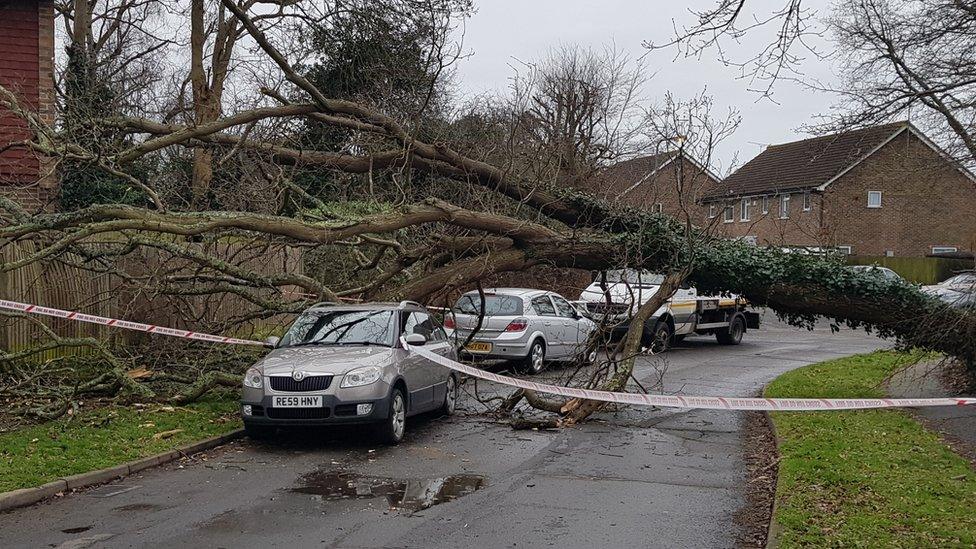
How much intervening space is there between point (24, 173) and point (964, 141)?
1830 cm

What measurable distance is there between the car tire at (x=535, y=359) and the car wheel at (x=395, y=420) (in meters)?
6.48

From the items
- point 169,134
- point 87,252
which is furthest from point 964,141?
point 87,252

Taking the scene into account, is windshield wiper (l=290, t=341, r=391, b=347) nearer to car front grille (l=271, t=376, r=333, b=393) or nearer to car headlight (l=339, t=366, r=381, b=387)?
car headlight (l=339, t=366, r=381, b=387)

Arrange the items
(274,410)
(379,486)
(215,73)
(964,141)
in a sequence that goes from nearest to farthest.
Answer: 1. (379,486)
2. (274,410)
3. (964,141)
4. (215,73)

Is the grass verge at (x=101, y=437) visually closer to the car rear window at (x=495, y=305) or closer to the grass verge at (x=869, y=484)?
the car rear window at (x=495, y=305)

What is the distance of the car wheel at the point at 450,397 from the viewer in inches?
493

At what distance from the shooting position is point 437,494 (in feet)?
26.6

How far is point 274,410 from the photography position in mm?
9922

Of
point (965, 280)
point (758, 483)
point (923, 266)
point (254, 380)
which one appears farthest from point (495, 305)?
point (923, 266)

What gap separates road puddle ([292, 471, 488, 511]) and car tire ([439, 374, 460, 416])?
359cm

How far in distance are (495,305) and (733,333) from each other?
34.1ft

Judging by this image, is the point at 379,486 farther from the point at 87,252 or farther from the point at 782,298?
the point at 782,298

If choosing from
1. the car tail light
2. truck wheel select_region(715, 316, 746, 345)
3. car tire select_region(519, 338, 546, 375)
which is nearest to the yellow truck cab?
truck wheel select_region(715, 316, 746, 345)

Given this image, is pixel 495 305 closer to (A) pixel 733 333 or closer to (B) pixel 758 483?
(B) pixel 758 483
